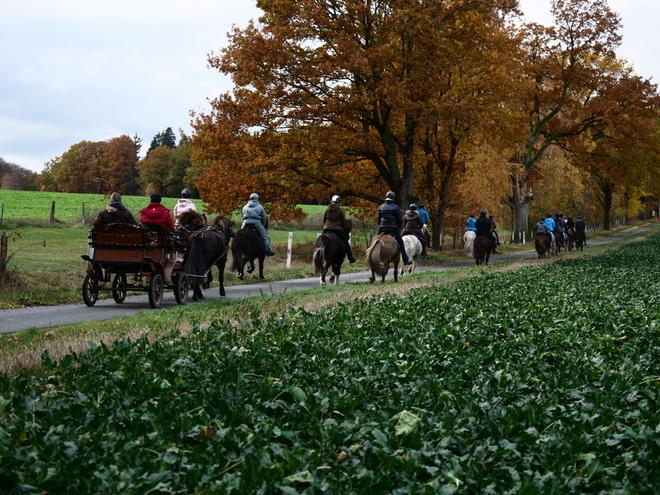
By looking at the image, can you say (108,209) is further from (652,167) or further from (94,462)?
(652,167)

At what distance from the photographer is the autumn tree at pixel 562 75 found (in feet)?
146

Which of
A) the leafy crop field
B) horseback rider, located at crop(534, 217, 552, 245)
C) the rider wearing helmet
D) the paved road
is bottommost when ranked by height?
the paved road

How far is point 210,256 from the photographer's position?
16.2 meters

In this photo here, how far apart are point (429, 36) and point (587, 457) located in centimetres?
2715

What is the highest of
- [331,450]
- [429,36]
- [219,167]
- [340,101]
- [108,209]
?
[429,36]

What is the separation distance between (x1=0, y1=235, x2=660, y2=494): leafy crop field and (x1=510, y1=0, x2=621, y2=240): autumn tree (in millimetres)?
38733

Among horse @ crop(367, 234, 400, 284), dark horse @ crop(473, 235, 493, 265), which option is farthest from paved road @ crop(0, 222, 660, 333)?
dark horse @ crop(473, 235, 493, 265)

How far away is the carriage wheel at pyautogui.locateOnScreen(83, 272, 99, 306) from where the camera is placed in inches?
566

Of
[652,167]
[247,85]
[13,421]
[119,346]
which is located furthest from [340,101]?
[652,167]

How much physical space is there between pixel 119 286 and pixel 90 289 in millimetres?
709

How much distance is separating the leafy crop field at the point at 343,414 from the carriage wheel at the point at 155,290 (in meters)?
5.32

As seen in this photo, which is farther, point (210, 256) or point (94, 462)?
point (210, 256)

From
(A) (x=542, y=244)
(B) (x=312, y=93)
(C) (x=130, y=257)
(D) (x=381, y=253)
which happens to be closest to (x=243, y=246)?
(D) (x=381, y=253)

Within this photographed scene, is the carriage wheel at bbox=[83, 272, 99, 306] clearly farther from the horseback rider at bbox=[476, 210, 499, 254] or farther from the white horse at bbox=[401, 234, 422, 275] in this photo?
the horseback rider at bbox=[476, 210, 499, 254]
